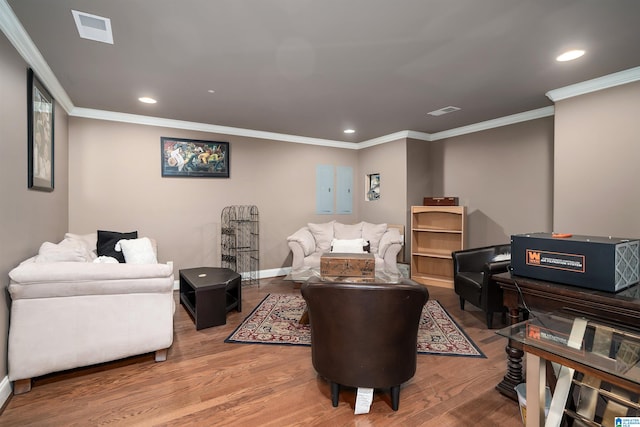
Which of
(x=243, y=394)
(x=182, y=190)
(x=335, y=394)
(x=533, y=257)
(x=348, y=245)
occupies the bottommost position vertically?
(x=243, y=394)

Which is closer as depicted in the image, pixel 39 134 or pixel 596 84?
pixel 39 134

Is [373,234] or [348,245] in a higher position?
[373,234]

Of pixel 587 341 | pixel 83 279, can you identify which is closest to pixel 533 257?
pixel 587 341

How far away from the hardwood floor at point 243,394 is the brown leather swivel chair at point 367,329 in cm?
27

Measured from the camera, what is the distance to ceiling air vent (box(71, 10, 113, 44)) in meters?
2.18

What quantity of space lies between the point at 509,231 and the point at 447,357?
2.81 m

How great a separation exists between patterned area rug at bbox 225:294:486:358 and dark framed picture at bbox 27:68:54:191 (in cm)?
229

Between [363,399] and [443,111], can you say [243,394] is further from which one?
[443,111]

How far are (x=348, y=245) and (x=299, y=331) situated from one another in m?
2.06

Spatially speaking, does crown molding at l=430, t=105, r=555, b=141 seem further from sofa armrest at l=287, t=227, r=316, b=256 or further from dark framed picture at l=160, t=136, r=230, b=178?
dark framed picture at l=160, t=136, r=230, b=178

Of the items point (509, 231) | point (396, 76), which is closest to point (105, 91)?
point (396, 76)

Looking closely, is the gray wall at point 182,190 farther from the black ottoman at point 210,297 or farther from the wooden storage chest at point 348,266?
the wooden storage chest at point 348,266

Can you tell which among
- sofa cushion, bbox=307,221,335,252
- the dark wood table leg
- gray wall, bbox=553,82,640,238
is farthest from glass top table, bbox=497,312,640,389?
sofa cushion, bbox=307,221,335,252

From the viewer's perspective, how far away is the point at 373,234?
17.4 ft
